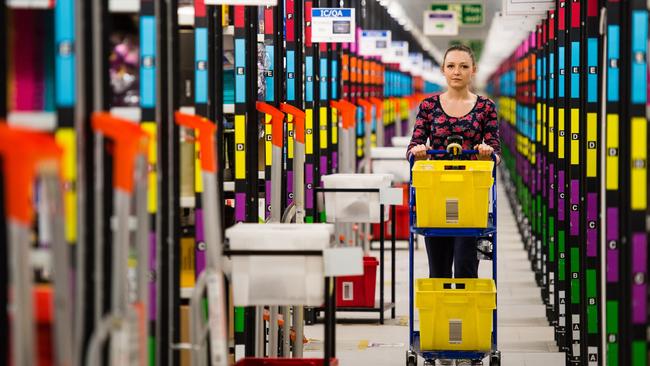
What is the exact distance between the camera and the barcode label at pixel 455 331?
766 centimetres

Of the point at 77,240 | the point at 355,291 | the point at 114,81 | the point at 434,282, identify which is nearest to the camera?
the point at 77,240

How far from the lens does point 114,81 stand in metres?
4.71

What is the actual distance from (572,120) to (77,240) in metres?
4.98

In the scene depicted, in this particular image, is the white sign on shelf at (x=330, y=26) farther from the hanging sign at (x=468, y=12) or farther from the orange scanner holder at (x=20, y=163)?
the hanging sign at (x=468, y=12)

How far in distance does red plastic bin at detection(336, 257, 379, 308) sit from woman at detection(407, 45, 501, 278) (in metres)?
2.06

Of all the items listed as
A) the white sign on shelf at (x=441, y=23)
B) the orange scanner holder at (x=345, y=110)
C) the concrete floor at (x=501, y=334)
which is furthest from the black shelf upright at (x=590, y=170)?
the white sign on shelf at (x=441, y=23)

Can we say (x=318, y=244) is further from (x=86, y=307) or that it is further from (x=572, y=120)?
(x=572, y=120)

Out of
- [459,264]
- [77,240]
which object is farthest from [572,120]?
[77,240]

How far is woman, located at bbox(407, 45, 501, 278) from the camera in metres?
7.96

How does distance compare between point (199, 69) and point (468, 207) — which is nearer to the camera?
point (199, 69)

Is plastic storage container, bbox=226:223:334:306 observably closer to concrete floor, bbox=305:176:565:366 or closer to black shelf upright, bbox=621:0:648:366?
black shelf upright, bbox=621:0:648:366

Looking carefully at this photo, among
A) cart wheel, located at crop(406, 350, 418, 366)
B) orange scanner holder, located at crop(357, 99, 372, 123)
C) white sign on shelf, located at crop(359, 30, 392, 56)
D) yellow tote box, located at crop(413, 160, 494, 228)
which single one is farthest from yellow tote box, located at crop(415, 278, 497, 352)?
white sign on shelf, located at crop(359, 30, 392, 56)

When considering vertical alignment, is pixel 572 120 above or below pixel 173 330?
above

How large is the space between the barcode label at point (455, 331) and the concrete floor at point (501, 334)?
1020 mm
